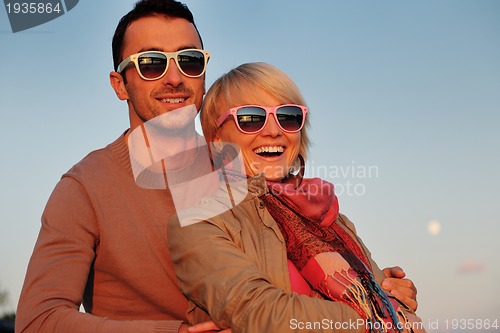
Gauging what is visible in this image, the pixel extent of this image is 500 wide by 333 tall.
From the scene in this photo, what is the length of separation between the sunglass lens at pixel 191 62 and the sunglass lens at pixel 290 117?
1.06 metres

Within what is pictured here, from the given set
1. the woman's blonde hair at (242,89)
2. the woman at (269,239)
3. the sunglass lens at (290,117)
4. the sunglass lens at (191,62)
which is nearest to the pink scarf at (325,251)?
the woman at (269,239)

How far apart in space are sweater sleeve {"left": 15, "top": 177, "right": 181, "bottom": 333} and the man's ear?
3.16 ft

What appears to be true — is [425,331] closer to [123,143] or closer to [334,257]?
[334,257]

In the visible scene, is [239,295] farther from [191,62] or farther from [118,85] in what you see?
[118,85]

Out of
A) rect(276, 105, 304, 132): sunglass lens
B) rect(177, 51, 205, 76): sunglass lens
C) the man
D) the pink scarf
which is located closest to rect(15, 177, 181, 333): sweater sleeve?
the man

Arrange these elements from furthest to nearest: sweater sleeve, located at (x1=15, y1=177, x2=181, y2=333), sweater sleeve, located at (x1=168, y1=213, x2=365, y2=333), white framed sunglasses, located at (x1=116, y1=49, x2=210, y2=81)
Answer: white framed sunglasses, located at (x1=116, y1=49, x2=210, y2=81), sweater sleeve, located at (x1=15, y1=177, x2=181, y2=333), sweater sleeve, located at (x1=168, y1=213, x2=365, y2=333)

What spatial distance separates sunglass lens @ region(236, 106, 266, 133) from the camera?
3.49m

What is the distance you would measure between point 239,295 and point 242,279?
0.07 m

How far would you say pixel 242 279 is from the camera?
2816mm

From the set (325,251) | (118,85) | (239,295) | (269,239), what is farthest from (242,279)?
(118,85)

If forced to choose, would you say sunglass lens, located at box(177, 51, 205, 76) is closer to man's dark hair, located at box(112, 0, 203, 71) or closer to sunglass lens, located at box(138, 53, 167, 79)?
sunglass lens, located at box(138, 53, 167, 79)

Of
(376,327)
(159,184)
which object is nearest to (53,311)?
(159,184)

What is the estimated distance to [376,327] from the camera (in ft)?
9.91

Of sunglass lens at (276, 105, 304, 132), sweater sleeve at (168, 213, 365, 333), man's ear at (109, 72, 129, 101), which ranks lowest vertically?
sweater sleeve at (168, 213, 365, 333)
